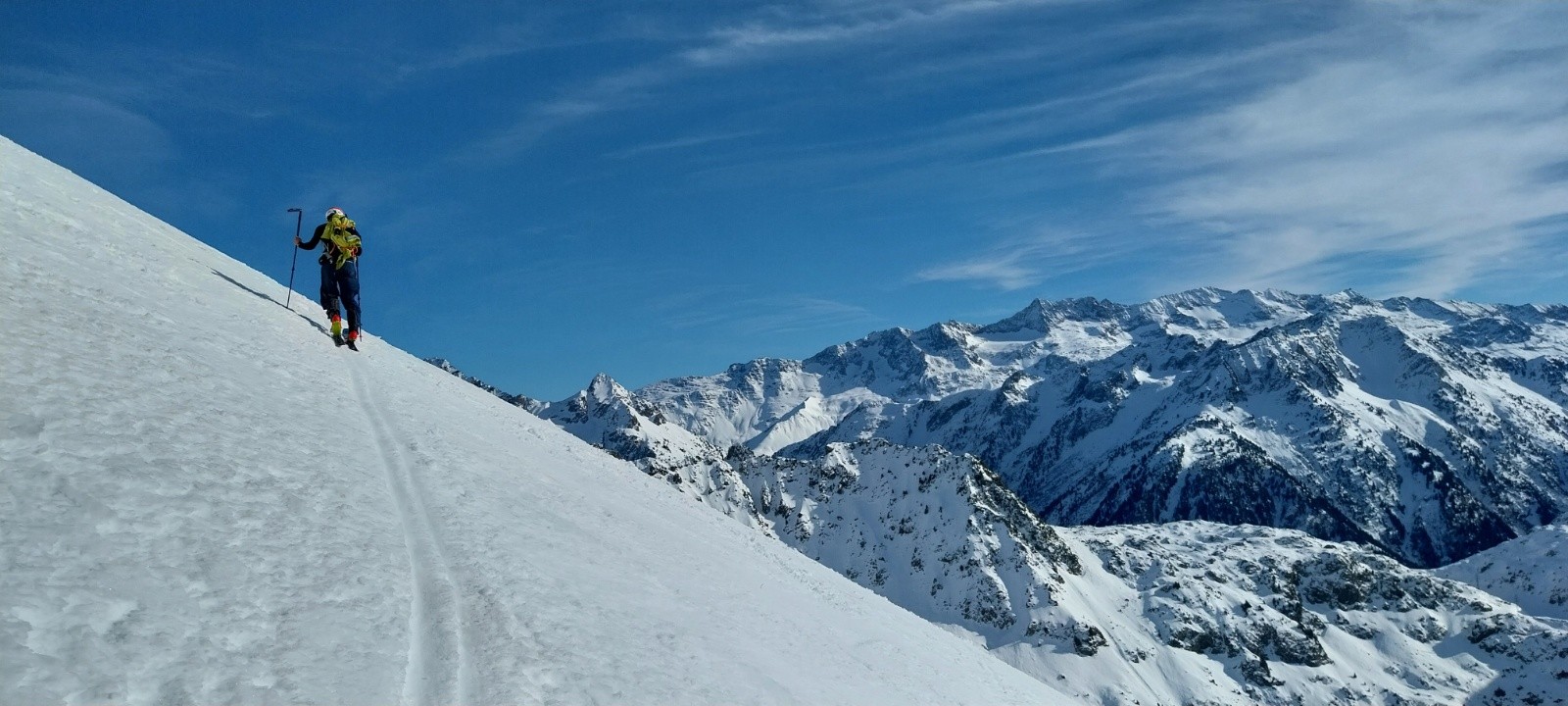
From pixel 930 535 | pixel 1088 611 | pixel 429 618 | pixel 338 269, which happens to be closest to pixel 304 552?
pixel 429 618

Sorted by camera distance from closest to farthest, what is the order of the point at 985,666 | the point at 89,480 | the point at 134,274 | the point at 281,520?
the point at 89,480 → the point at 281,520 → the point at 134,274 → the point at 985,666

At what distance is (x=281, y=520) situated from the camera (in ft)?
38.9

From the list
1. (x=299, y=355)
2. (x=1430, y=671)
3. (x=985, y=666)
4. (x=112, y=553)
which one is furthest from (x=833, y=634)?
(x=1430, y=671)

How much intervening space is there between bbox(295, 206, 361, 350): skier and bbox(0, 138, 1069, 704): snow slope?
17.2 ft

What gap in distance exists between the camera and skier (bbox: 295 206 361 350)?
29234 mm

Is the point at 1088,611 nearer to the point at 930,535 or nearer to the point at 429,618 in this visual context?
the point at 930,535

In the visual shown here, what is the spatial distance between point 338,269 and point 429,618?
73.1 feet

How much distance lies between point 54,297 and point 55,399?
19.7 feet

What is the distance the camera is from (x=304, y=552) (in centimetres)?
1127

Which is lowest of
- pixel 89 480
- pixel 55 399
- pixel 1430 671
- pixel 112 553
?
pixel 1430 671

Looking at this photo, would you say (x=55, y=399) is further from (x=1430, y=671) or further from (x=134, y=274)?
(x=1430, y=671)

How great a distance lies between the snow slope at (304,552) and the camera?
8.71 meters

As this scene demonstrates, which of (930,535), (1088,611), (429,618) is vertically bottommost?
(1088,611)

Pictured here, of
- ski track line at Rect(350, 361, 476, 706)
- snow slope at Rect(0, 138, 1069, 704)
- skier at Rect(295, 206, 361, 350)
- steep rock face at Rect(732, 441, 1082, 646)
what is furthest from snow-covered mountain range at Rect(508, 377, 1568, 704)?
ski track line at Rect(350, 361, 476, 706)
